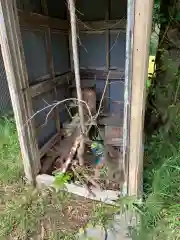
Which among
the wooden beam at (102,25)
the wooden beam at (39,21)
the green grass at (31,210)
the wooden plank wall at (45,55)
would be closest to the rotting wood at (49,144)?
the wooden plank wall at (45,55)

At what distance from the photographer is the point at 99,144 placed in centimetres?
251

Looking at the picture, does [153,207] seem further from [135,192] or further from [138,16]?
[138,16]

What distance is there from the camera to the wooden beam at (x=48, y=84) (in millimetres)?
2084

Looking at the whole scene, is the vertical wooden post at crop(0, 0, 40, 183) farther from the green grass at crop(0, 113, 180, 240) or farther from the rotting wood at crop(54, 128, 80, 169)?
the rotting wood at crop(54, 128, 80, 169)

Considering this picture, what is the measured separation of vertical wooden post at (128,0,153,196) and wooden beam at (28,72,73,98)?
105 cm

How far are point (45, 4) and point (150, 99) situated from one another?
1.68m

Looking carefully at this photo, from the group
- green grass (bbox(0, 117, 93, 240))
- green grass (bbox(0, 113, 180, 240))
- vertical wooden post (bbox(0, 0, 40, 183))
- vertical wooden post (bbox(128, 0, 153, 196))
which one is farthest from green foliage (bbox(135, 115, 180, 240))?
vertical wooden post (bbox(0, 0, 40, 183))

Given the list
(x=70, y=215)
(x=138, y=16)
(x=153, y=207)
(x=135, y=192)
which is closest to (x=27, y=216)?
(x=70, y=215)

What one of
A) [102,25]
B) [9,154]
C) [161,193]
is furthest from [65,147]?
[102,25]

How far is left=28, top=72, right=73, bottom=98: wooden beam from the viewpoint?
2.08m

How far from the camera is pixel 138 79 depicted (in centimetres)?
138

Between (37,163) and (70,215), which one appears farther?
(37,163)

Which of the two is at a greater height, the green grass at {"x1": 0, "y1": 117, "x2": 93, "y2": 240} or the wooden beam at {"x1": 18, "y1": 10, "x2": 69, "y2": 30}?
the wooden beam at {"x1": 18, "y1": 10, "x2": 69, "y2": 30}

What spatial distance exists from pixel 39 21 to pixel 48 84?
669 millimetres
